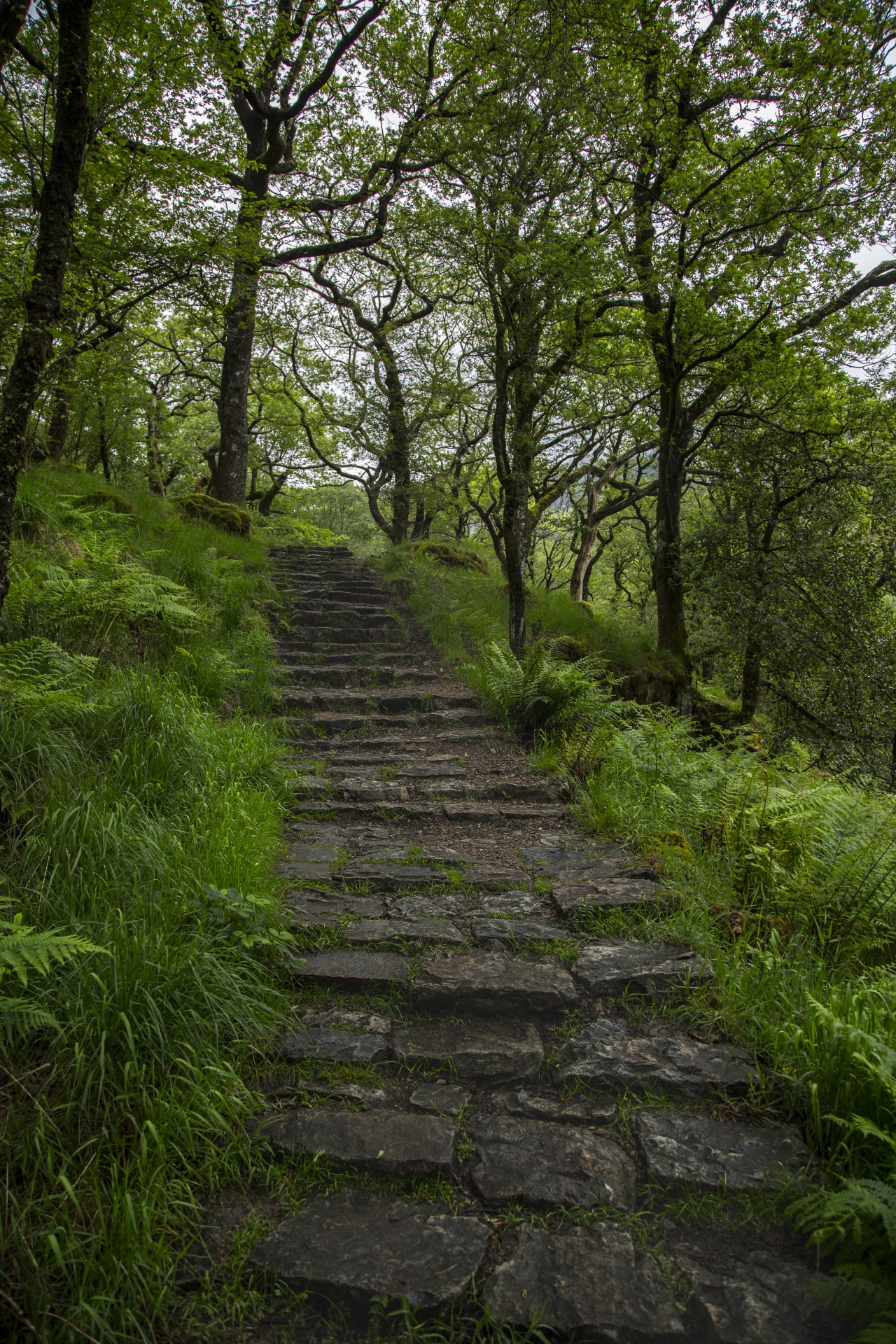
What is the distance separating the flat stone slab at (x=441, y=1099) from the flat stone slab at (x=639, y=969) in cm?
79

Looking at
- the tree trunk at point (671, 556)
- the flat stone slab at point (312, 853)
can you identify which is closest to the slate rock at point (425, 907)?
the flat stone slab at point (312, 853)

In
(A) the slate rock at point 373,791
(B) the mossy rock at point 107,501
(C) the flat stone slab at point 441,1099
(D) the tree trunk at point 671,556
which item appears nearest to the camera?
(C) the flat stone slab at point 441,1099

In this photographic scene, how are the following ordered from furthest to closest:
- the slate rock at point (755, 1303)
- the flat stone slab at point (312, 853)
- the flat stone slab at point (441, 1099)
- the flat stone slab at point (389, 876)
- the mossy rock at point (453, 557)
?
the mossy rock at point (453, 557) < the flat stone slab at point (312, 853) < the flat stone slab at point (389, 876) < the flat stone slab at point (441, 1099) < the slate rock at point (755, 1303)

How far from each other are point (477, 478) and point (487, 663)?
14.4m

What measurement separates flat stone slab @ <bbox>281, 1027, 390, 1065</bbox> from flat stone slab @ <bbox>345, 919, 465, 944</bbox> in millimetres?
569

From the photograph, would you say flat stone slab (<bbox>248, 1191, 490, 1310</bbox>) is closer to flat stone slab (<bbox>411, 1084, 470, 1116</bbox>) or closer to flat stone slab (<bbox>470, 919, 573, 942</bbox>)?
flat stone slab (<bbox>411, 1084, 470, 1116</bbox>)

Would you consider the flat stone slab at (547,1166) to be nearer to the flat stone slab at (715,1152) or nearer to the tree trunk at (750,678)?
the flat stone slab at (715,1152)

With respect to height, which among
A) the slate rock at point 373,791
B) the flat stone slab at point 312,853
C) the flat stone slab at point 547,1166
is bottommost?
the flat stone slab at point 547,1166

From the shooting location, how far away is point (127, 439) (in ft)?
47.9

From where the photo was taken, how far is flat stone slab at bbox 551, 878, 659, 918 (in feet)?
11.3

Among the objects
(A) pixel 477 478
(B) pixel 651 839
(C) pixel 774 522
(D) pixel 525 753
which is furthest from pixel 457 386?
(B) pixel 651 839

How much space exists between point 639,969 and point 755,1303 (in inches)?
50.9

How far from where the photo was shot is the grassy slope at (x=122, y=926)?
1.67 m

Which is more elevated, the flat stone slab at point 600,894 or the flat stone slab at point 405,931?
the flat stone slab at point 600,894
